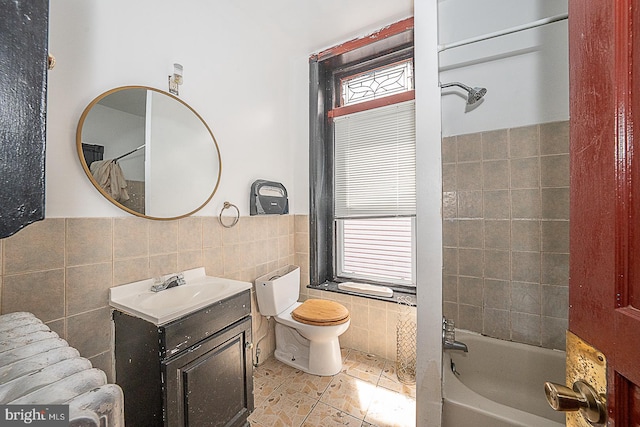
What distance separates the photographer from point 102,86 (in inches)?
46.1

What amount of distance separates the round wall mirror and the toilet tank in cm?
77

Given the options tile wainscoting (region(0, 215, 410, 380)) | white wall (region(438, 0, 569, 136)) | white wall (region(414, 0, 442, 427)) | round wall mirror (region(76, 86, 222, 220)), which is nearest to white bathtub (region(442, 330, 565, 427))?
white wall (region(414, 0, 442, 427))

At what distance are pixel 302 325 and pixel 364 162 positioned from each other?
1.44 m

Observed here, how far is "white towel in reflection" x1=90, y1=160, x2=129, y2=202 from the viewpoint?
1.15 metres

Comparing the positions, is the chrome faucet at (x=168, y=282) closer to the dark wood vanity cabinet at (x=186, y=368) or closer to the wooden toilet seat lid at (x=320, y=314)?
the dark wood vanity cabinet at (x=186, y=368)

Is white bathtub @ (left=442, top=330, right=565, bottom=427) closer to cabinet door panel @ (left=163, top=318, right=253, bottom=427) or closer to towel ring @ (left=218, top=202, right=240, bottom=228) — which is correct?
cabinet door panel @ (left=163, top=318, right=253, bottom=427)

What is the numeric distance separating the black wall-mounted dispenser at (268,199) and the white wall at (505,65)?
4.35 ft

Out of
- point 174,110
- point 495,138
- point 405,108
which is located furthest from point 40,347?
point 405,108

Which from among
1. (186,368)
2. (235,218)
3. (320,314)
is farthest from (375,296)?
(186,368)

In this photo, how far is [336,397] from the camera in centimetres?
162

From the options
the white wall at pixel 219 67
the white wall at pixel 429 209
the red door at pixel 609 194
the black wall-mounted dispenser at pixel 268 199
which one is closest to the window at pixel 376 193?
the white wall at pixel 219 67

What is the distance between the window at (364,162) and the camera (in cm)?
205

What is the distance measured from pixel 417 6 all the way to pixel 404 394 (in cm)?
212

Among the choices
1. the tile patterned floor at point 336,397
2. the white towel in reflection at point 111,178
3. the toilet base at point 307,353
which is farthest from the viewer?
the toilet base at point 307,353
